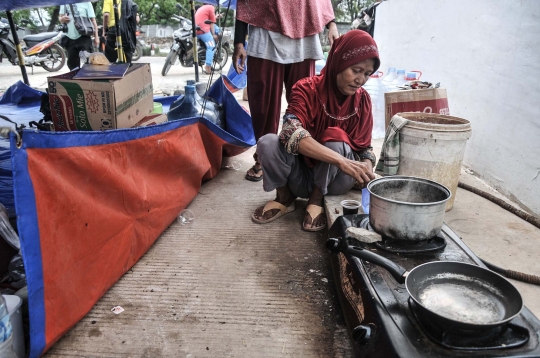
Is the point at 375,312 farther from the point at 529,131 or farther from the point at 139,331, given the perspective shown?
the point at 529,131

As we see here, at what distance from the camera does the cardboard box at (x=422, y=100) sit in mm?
2584

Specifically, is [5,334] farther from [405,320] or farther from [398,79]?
[398,79]

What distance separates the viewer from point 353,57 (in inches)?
73.6

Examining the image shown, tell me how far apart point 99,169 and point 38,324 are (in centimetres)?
60

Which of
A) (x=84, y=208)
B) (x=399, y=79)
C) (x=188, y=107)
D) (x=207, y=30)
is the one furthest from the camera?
(x=207, y=30)

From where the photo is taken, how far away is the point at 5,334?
111 centimetres

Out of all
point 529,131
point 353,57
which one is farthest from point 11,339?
point 529,131

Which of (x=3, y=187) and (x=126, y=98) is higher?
(x=126, y=98)

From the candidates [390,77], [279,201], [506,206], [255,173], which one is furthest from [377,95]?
[279,201]

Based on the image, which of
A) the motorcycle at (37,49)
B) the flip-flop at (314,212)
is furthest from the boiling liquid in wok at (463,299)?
the motorcycle at (37,49)

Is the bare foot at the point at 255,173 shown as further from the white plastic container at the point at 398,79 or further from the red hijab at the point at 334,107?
the white plastic container at the point at 398,79

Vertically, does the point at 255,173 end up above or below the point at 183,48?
below

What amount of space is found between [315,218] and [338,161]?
1.61ft

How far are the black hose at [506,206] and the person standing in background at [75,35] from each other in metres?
5.22
